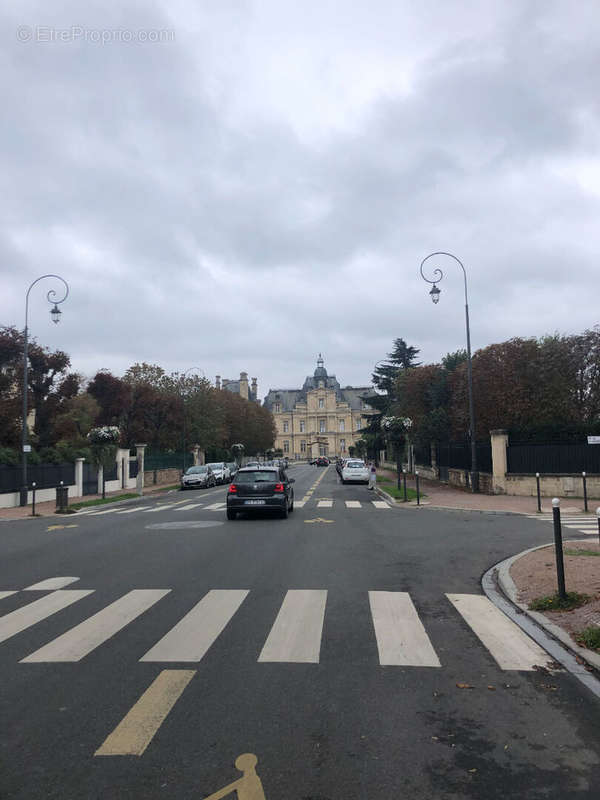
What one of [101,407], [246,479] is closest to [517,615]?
[246,479]

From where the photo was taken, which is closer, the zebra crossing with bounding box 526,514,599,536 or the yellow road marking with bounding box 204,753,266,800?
the yellow road marking with bounding box 204,753,266,800

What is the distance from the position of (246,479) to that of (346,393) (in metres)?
118

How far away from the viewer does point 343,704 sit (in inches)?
174

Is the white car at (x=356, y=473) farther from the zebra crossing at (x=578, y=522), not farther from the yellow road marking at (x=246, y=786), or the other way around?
the yellow road marking at (x=246, y=786)

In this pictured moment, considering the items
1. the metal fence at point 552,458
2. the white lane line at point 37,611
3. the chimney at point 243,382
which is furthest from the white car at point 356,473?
A: the chimney at point 243,382

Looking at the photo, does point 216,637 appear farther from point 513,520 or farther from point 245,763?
point 513,520

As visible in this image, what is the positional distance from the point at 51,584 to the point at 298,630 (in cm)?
433

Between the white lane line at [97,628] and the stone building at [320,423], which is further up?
the stone building at [320,423]

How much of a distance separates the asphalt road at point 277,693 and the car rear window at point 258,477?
7.69 m

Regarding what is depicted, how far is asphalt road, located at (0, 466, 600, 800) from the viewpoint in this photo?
3477 mm

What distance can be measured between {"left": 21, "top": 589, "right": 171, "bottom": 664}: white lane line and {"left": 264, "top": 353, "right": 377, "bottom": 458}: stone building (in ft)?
391

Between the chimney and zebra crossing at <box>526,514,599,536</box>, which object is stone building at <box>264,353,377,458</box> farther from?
zebra crossing at <box>526,514,599,536</box>

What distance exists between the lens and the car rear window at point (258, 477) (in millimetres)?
17438

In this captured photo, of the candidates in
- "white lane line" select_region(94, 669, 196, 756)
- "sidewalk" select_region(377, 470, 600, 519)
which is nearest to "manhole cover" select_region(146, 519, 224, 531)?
"sidewalk" select_region(377, 470, 600, 519)
